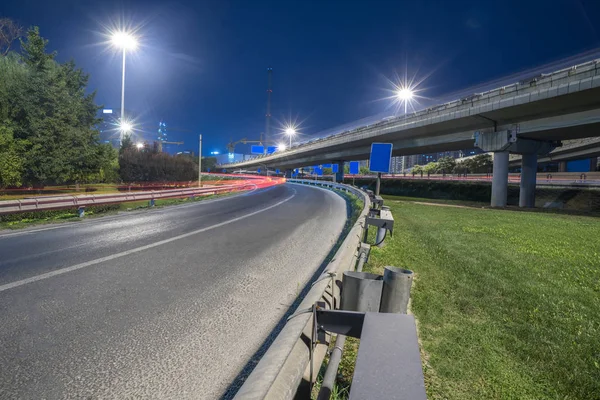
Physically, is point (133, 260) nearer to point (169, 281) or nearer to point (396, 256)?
point (169, 281)

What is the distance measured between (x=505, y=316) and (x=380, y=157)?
27.4ft

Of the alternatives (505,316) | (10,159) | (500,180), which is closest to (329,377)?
(505,316)

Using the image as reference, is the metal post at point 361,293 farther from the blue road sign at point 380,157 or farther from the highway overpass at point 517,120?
the highway overpass at point 517,120

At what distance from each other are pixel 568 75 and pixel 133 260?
24.8 metres

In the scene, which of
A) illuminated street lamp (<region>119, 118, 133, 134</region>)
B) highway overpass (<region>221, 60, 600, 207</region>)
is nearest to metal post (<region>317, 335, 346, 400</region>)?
highway overpass (<region>221, 60, 600, 207</region>)

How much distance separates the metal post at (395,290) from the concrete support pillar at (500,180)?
1078 inches

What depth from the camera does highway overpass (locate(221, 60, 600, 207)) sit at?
2008cm

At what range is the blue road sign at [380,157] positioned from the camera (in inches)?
470

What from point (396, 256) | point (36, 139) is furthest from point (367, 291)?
point (36, 139)

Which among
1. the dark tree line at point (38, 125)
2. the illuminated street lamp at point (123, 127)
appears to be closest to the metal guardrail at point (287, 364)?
the dark tree line at point (38, 125)

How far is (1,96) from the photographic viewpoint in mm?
28219

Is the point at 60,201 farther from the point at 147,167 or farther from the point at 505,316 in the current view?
the point at 147,167

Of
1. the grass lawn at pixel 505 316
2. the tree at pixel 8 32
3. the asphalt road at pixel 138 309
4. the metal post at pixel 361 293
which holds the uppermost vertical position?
the tree at pixel 8 32

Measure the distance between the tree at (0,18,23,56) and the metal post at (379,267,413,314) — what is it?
144 ft
